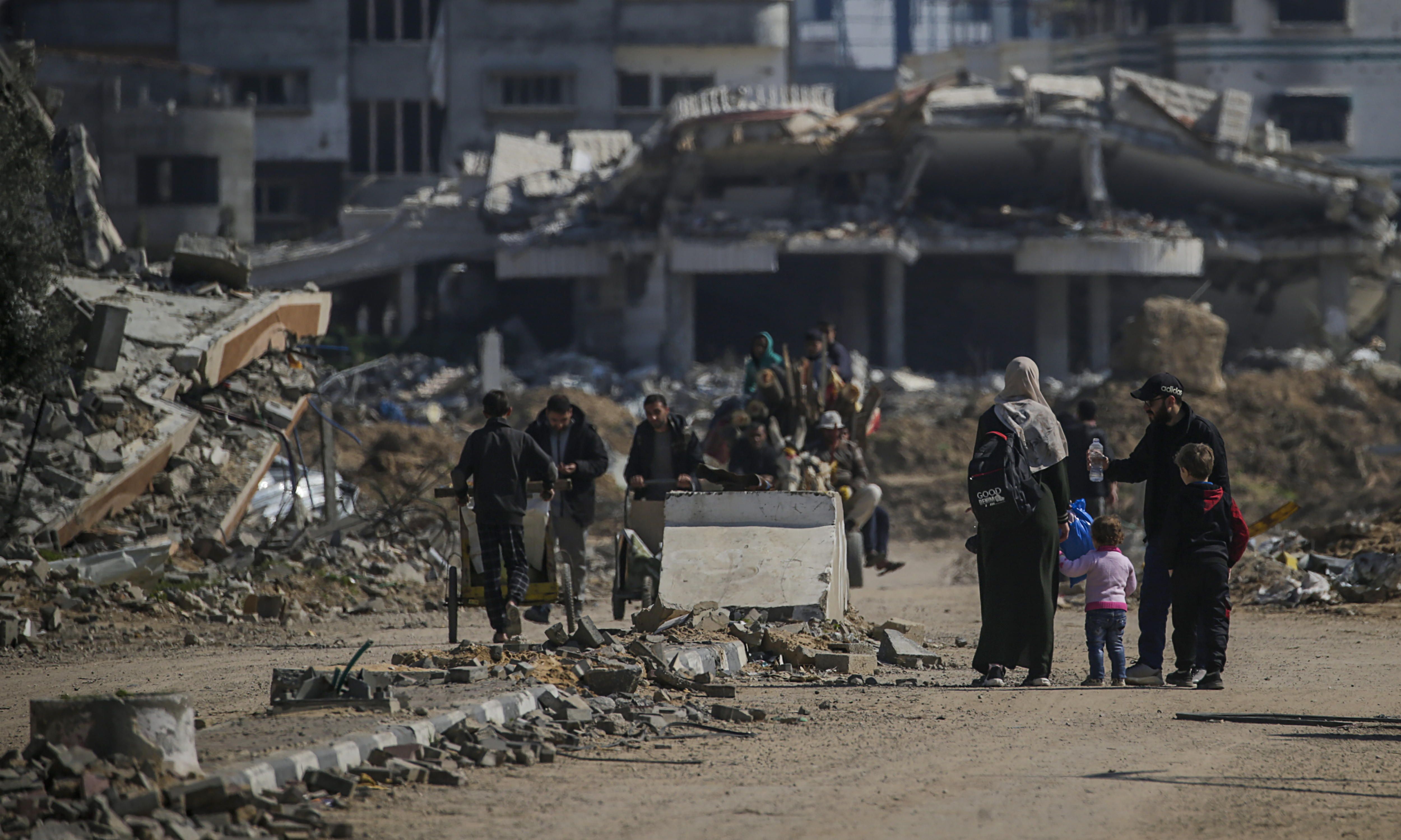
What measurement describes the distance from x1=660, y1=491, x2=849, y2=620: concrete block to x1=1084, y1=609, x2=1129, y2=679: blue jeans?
6.07 feet

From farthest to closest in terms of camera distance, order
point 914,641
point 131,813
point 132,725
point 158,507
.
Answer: point 158,507 < point 914,641 < point 132,725 < point 131,813

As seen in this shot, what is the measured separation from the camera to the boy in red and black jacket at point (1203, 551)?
8625mm

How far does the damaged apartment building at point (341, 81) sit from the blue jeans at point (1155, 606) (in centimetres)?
4100

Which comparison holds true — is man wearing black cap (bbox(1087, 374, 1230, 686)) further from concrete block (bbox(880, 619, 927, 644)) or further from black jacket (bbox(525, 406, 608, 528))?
black jacket (bbox(525, 406, 608, 528))

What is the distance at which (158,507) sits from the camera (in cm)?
1442

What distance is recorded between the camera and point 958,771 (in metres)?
6.52

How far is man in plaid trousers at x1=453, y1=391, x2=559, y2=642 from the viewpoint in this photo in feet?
33.0

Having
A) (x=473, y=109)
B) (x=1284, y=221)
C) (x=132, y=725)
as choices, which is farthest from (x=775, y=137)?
(x=132, y=725)

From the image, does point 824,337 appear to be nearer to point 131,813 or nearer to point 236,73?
point 131,813

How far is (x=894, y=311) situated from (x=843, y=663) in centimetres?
2893

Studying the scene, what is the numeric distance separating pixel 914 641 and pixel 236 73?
4557 centimetres

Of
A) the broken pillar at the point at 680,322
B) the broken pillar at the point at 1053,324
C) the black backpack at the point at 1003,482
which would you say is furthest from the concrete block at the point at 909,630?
the broken pillar at the point at 1053,324

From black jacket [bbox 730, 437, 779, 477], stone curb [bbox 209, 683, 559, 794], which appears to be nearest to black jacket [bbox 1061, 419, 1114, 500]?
black jacket [bbox 730, 437, 779, 477]

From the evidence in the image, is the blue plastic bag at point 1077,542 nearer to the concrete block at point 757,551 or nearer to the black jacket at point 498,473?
the concrete block at point 757,551
